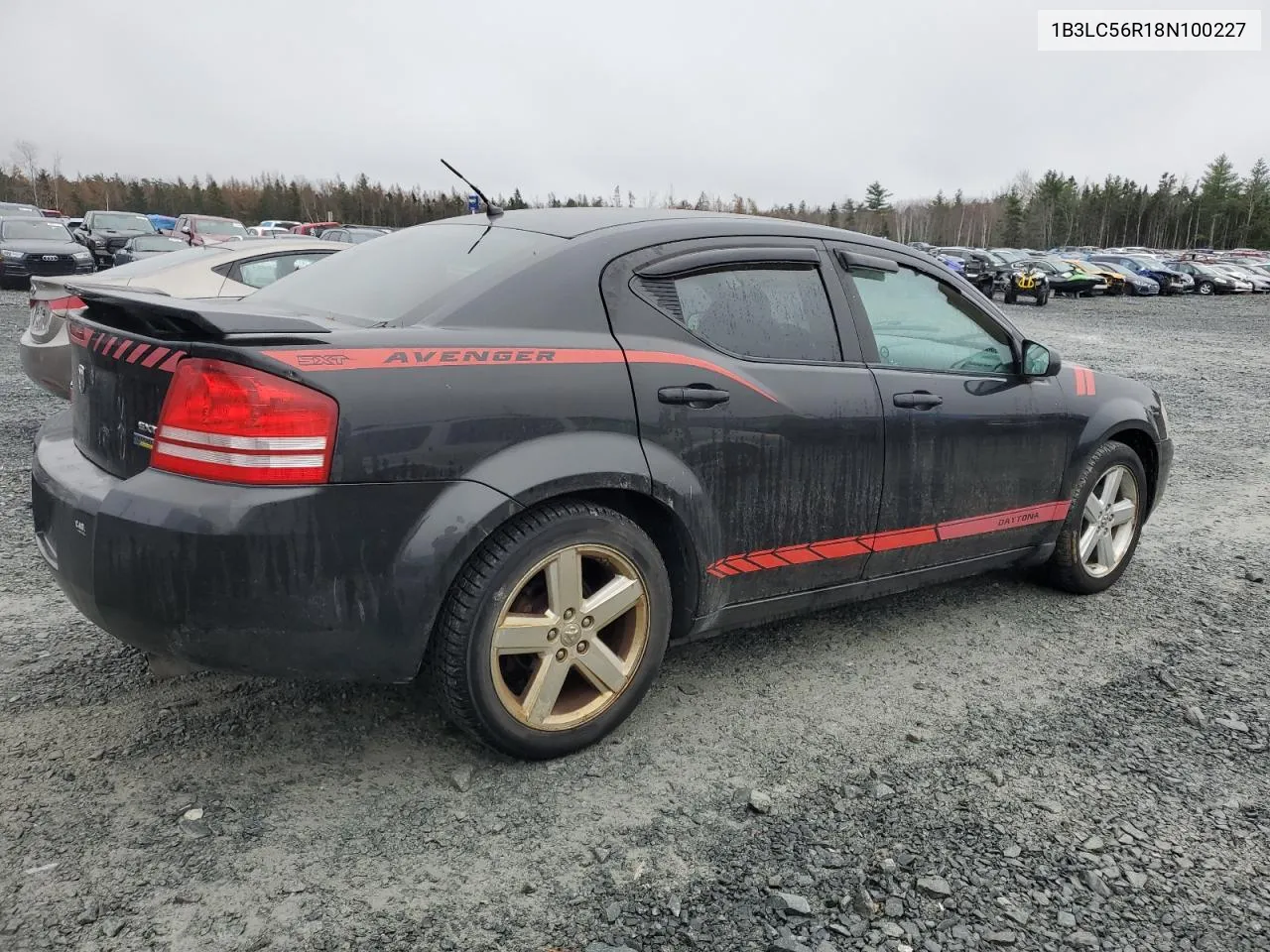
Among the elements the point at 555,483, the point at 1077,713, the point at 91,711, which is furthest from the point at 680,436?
the point at 91,711

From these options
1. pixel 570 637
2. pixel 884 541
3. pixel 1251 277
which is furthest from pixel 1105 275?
pixel 570 637

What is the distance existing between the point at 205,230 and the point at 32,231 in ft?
11.0

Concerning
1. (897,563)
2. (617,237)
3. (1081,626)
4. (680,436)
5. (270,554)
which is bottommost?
(1081,626)

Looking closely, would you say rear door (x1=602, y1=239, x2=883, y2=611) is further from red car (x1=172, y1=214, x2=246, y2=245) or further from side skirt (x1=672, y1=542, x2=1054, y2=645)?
red car (x1=172, y1=214, x2=246, y2=245)

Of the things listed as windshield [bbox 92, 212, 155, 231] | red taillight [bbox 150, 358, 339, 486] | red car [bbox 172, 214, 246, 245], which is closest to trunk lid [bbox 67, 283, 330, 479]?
red taillight [bbox 150, 358, 339, 486]

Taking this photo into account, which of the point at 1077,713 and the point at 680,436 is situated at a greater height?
the point at 680,436

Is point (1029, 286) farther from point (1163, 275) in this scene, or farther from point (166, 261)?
point (166, 261)

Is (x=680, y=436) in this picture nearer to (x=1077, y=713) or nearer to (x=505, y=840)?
(x=505, y=840)

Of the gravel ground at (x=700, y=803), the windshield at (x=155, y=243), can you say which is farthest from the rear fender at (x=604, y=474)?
the windshield at (x=155, y=243)

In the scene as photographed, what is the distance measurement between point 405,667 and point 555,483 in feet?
2.04

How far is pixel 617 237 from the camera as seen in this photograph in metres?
2.92

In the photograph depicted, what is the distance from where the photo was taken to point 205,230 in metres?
21.2

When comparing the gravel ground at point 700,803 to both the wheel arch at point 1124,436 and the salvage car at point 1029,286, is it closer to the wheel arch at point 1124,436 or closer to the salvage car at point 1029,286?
the wheel arch at point 1124,436

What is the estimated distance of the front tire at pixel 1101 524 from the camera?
13.5ft
